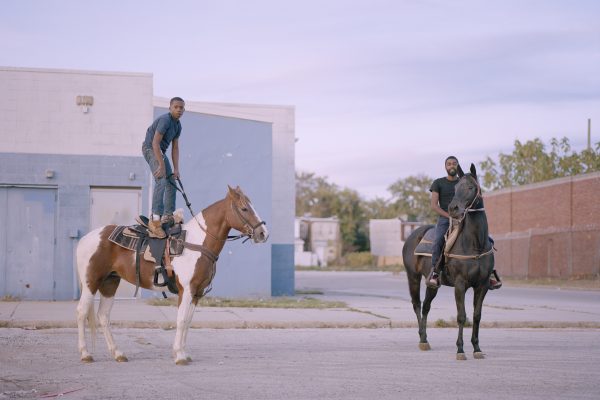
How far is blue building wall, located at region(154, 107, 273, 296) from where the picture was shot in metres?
23.2

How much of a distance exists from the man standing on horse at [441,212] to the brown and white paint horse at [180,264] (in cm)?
288

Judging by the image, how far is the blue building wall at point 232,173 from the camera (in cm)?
2322

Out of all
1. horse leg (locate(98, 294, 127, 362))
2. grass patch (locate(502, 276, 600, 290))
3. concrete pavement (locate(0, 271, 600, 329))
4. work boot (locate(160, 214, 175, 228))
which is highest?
work boot (locate(160, 214, 175, 228))

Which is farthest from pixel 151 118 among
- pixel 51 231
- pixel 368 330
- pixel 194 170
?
pixel 368 330

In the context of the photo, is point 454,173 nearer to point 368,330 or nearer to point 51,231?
point 368,330

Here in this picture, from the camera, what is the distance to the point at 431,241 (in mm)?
12906

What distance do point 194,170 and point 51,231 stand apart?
4.27 metres

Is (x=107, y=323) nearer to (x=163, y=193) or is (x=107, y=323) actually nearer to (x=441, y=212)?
(x=163, y=193)

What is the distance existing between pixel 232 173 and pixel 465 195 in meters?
12.7


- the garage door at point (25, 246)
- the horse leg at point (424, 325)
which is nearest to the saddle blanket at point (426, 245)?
the horse leg at point (424, 325)

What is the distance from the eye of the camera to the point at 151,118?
22328mm

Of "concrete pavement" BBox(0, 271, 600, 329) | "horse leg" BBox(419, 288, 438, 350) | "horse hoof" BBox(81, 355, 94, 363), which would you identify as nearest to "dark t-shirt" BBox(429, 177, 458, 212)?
"horse leg" BBox(419, 288, 438, 350)

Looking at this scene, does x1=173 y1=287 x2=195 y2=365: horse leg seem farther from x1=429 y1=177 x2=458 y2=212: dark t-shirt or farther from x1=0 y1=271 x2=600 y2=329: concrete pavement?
x1=0 y1=271 x2=600 y2=329: concrete pavement

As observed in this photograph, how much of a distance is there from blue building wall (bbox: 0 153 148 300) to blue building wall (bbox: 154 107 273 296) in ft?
5.53
